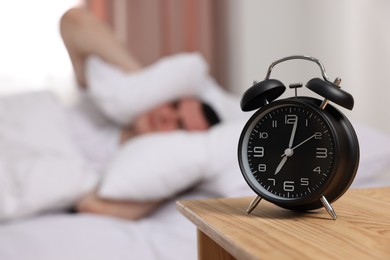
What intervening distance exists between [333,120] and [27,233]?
0.90 meters

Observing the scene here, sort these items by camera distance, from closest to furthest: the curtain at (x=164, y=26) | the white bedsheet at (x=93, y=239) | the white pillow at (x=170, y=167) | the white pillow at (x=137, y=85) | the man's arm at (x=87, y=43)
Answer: the white bedsheet at (x=93, y=239)
the white pillow at (x=170, y=167)
the white pillow at (x=137, y=85)
the man's arm at (x=87, y=43)
the curtain at (x=164, y=26)

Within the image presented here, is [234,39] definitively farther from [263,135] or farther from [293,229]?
[293,229]

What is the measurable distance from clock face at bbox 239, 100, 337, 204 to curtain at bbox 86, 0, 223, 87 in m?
2.13

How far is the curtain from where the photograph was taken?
2914 mm

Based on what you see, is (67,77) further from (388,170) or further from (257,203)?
(257,203)

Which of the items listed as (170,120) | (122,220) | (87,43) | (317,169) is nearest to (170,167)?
(122,220)

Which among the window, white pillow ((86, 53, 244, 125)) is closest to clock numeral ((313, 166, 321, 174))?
white pillow ((86, 53, 244, 125))

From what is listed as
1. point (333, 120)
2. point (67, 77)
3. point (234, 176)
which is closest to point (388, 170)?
point (234, 176)

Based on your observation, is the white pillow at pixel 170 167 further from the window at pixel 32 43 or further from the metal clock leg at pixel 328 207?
the window at pixel 32 43

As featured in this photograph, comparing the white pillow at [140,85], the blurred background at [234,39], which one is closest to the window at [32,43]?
the blurred background at [234,39]

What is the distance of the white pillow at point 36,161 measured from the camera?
1.61 metres

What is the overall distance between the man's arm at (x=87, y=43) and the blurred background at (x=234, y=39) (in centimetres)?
27

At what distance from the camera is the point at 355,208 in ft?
2.78

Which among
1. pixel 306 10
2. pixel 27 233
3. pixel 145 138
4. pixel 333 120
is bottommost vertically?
pixel 27 233
